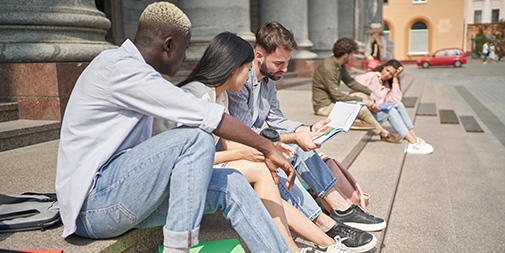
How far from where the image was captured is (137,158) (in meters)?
1.98

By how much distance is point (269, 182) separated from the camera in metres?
2.49

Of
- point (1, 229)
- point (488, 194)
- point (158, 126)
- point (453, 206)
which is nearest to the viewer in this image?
point (1, 229)

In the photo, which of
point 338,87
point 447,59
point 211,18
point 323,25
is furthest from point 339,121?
point 447,59

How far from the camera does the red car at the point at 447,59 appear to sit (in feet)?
112

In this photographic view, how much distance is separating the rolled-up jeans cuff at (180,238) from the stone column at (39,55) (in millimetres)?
3220

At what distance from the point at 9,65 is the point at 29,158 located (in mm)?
1197

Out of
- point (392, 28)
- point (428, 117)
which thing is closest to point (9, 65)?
point (428, 117)

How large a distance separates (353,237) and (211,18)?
6909 mm

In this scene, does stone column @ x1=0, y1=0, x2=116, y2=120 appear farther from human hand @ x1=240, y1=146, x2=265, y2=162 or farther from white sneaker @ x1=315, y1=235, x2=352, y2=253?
white sneaker @ x1=315, y1=235, x2=352, y2=253

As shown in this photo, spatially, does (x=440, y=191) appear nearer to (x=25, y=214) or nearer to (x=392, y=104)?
(x=392, y=104)

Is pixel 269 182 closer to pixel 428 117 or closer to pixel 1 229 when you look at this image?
pixel 1 229

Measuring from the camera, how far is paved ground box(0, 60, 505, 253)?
309 centimetres

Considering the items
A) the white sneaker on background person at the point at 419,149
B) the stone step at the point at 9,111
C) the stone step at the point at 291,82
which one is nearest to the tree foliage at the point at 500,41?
the stone step at the point at 291,82

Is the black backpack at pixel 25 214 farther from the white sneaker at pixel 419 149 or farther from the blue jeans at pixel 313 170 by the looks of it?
the white sneaker at pixel 419 149
